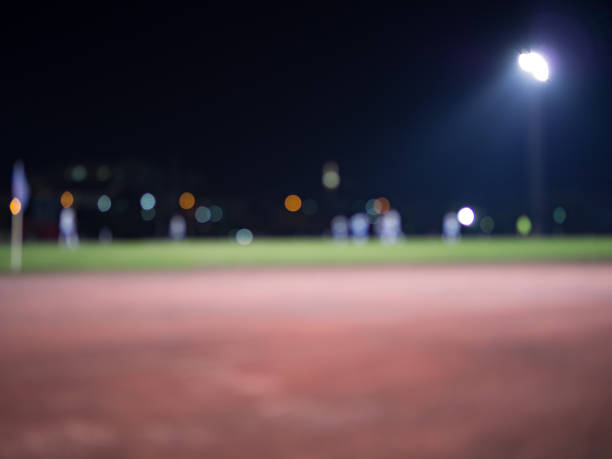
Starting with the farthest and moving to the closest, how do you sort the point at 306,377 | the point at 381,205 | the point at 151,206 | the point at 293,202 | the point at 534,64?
the point at 293,202
the point at 381,205
the point at 151,206
the point at 534,64
the point at 306,377

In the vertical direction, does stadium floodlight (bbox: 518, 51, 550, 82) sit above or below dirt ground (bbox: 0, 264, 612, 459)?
above

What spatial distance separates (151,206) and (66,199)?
9733 mm

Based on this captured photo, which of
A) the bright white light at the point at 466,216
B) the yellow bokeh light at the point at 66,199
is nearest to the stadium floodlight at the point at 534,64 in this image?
the bright white light at the point at 466,216

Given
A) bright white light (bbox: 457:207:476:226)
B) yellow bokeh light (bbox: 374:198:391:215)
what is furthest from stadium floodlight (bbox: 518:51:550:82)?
yellow bokeh light (bbox: 374:198:391:215)

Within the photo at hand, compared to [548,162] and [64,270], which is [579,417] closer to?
[64,270]

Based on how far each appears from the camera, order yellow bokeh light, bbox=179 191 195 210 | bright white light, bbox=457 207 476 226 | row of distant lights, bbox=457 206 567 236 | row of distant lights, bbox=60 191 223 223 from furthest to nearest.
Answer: yellow bokeh light, bbox=179 191 195 210, row of distant lights, bbox=60 191 223 223, bright white light, bbox=457 207 476 226, row of distant lights, bbox=457 206 567 236

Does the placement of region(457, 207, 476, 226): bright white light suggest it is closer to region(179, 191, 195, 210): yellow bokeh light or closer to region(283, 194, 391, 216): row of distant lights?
region(283, 194, 391, 216): row of distant lights

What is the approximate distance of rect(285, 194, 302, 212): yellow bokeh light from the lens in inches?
2917

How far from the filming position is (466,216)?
62438 millimetres

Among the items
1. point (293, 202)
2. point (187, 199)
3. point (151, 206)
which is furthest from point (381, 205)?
point (151, 206)

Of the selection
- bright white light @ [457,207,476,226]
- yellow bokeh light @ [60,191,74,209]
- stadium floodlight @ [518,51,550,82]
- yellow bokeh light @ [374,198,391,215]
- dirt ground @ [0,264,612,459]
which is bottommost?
dirt ground @ [0,264,612,459]

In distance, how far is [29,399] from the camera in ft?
15.9

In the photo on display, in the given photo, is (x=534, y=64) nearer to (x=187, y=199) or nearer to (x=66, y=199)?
(x=66, y=199)

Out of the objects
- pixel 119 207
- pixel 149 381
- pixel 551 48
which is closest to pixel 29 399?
pixel 149 381
